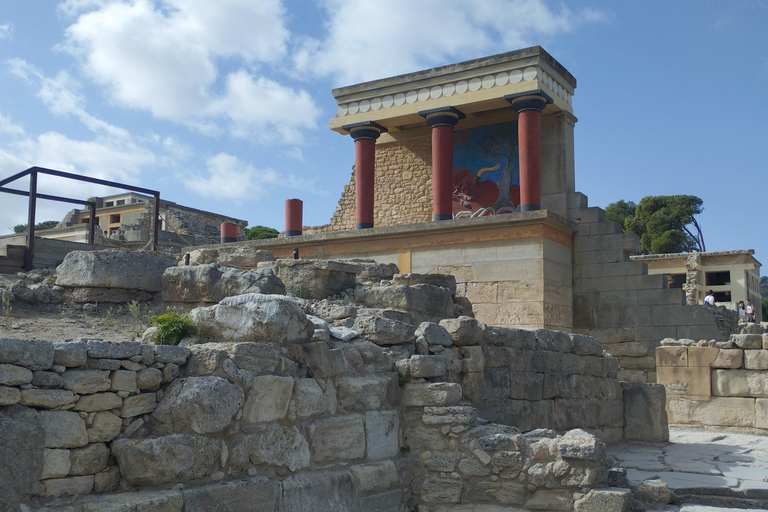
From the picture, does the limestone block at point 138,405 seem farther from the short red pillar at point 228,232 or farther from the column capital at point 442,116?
the short red pillar at point 228,232

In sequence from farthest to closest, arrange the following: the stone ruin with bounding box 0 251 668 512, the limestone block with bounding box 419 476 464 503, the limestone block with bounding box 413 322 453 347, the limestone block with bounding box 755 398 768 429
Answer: the limestone block with bounding box 755 398 768 429
the limestone block with bounding box 413 322 453 347
the limestone block with bounding box 419 476 464 503
the stone ruin with bounding box 0 251 668 512

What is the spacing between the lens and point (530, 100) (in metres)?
15.0

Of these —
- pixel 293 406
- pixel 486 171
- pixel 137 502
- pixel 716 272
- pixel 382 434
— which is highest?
pixel 486 171

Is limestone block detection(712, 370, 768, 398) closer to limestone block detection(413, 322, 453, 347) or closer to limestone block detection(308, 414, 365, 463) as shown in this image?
limestone block detection(413, 322, 453, 347)

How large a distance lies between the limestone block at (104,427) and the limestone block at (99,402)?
0.04 meters

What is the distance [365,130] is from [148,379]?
13.5 metres

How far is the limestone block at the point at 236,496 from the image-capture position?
13.6 ft

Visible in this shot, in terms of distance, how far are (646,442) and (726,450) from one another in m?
0.96

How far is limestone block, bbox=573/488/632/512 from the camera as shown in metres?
5.23

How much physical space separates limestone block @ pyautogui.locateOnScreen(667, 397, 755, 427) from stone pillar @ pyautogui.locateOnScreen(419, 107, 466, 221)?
6130mm

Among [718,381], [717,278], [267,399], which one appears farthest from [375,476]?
[717,278]

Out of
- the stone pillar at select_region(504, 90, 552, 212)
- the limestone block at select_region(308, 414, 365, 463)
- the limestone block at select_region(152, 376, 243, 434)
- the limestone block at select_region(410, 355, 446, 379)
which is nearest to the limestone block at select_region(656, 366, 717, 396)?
the stone pillar at select_region(504, 90, 552, 212)

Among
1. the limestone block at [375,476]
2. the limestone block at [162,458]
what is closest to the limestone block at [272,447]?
the limestone block at [162,458]

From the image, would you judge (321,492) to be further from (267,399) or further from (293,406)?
(267,399)
